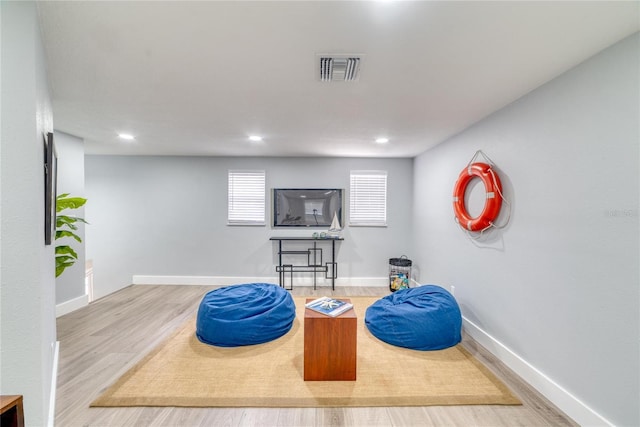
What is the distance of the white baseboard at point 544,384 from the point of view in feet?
5.34

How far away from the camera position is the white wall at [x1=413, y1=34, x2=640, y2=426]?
1.46 metres

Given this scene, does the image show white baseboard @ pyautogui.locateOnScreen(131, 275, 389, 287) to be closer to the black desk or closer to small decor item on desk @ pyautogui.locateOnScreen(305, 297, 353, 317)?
the black desk

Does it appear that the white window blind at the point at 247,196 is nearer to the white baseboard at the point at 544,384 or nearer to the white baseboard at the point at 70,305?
the white baseboard at the point at 70,305

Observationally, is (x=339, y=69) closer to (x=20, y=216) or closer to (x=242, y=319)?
(x=20, y=216)

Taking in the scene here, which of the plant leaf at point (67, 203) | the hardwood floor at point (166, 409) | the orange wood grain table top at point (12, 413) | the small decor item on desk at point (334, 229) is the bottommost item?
the hardwood floor at point (166, 409)

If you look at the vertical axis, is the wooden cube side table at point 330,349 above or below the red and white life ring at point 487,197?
below

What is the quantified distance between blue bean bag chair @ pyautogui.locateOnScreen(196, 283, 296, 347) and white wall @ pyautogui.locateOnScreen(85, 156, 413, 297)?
1.89 m

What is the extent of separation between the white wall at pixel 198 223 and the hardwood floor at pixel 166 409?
165 cm

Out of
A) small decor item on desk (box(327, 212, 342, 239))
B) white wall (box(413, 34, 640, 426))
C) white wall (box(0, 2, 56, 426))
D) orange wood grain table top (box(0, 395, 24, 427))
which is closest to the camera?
orange wood grain table top (box(0, 395, 24, 427))

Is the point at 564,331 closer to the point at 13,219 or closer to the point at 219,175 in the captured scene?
the point at 13,219

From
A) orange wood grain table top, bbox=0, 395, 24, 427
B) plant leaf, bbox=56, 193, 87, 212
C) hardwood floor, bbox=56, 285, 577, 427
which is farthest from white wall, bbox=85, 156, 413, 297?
orange wood grain table top, bbox=0, 395, 24, 427

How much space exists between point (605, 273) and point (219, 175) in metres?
4.81

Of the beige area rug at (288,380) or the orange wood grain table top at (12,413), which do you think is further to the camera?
the beige area rug at (288,380)

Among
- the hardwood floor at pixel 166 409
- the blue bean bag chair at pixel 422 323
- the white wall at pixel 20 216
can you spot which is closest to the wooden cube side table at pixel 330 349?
the hardwood floor at pixel 166 409
